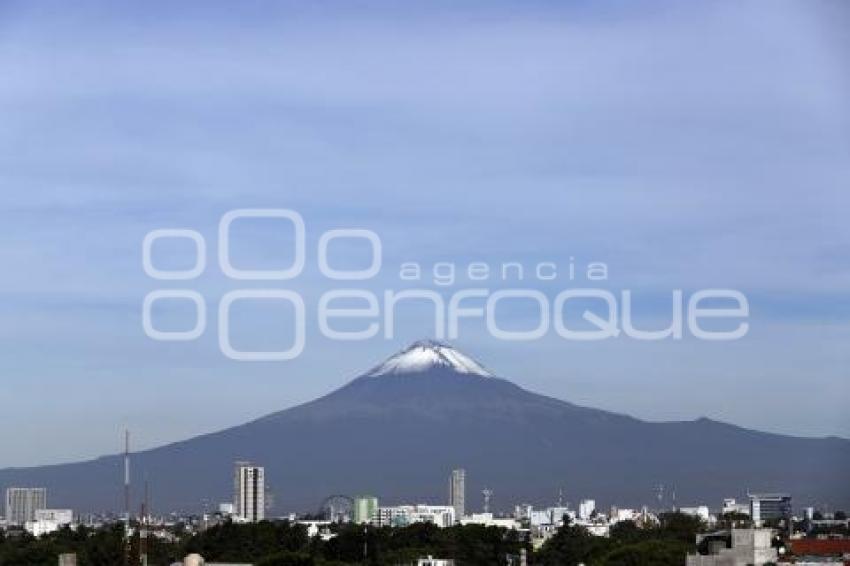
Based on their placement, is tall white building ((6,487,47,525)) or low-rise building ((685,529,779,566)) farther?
tall white building ((6,487,47,525))

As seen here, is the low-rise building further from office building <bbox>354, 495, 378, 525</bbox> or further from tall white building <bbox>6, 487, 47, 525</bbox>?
tall white building <bbox>6, 487, 47, 525</bbox>

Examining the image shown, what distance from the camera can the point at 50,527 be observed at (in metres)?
137

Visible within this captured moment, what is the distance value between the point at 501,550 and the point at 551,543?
5636mm

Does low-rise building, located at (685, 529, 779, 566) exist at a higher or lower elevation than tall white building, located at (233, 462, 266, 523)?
lower

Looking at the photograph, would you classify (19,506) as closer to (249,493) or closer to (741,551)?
(249,493)

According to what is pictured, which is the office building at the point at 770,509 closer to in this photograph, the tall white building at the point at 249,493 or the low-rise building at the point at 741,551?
the tall white building at the point at 249,493

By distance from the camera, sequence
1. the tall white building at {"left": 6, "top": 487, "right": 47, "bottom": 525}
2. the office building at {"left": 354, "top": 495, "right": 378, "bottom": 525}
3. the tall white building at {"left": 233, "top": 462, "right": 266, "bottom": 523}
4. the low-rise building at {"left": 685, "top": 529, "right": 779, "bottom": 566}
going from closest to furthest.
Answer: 1. the low-rise building at {"left": 685, "top": 529, "right": 779, "bottom": 566}
2. the office building at {"left": 354, "top": 495, "right": 378, "bottom": 525}
3. the tall white building at {"left": 233, "top": 462, "right": 266, "bottom": 523}
4. the tall white building at {"left": 6, "top": 487, "right": 47, "bottom": 525}

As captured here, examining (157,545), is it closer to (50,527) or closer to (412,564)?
(412,564)

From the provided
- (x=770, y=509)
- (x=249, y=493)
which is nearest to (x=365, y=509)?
(x=249, y=493)

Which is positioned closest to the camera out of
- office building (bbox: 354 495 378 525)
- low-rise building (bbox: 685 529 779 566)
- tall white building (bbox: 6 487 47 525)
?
low-rise building (bbox: 685 529 779 566)

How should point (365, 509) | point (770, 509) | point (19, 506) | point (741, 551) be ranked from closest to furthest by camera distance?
point (741, 551) → point (770, 509) → point (365, 509) → point (19, 506)

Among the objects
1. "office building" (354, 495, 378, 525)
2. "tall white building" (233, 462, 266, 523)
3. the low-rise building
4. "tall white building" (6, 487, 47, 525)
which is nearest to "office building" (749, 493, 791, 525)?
"office building" (354, 495, 378, 525)

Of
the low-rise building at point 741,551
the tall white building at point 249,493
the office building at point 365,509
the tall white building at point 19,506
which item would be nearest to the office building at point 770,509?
the office building at point 365,509

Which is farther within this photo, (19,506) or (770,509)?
(19,506)
